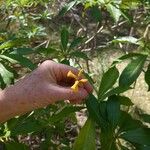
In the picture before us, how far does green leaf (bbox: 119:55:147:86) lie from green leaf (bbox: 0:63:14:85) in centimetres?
48

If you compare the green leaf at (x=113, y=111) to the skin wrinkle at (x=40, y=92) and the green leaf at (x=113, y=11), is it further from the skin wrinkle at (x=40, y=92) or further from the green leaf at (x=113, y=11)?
the green leaf at (x=113, y=11)

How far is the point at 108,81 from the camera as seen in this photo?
1468mm

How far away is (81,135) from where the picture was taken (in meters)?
1.38

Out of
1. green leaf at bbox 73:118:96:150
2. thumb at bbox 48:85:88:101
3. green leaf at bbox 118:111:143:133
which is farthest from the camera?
green leaf at bbox 118:111:143:133

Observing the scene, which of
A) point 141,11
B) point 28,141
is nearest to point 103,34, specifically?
point 141,11

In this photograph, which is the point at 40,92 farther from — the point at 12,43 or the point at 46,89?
the point at 12,43

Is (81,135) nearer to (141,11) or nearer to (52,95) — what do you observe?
(52,95)

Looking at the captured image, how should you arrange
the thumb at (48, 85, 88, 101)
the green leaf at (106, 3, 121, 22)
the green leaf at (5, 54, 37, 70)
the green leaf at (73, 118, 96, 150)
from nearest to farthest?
the thumb at (48, 85, 88, 101), the green leaf at (73, 118, 96, 150), the green leaf at (5, 54, 37, 70), the green leaf at (106, 3, 121, 22)

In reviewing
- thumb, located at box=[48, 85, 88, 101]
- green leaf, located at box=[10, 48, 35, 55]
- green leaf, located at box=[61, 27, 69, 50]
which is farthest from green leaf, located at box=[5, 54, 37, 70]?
thumb, located at box=[48, 85, 88, 101]

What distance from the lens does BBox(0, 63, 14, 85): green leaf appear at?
168 cm

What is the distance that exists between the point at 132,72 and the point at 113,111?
21 centimetres

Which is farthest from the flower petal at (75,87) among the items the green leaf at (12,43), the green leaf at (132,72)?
the green leaf at (12,43)

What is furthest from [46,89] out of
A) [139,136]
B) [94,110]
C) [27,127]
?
[27,127]

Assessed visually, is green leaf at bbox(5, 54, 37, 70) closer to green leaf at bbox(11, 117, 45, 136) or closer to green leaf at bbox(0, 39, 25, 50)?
green leaf at bbox(0, 39, 25, 50)
